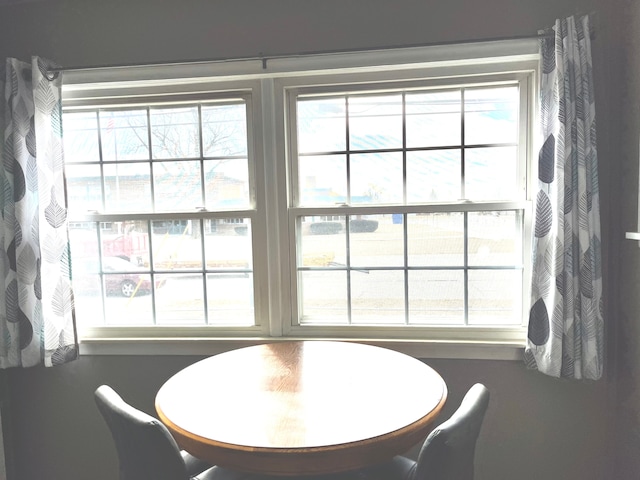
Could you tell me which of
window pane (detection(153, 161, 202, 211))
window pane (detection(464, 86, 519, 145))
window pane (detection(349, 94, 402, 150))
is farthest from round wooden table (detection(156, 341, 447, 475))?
window pane (detection(464, 86, 519, 145))

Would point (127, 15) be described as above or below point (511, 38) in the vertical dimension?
above

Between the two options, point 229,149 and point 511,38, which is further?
point 229,149

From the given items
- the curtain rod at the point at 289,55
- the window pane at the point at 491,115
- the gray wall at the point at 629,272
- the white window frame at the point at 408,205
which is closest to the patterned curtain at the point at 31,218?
the curtain rod at the point at 289,55

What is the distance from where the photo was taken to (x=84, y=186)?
2152 millimetres

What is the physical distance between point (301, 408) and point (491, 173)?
4.30 feet

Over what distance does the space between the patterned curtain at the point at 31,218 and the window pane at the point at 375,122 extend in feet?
4.28

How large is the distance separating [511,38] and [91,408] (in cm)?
248

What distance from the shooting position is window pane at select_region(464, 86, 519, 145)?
191 centimetres

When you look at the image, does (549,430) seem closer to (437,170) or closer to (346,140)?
(437,170)

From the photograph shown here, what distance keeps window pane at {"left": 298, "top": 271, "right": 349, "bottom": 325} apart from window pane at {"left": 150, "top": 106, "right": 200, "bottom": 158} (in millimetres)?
798

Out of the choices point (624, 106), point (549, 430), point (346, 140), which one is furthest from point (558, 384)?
point (346, 140)

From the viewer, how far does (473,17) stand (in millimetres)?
1811

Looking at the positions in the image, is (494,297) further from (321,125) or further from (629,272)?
(321,125)

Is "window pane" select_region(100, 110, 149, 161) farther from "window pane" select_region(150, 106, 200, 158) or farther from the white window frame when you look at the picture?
the white window frame
